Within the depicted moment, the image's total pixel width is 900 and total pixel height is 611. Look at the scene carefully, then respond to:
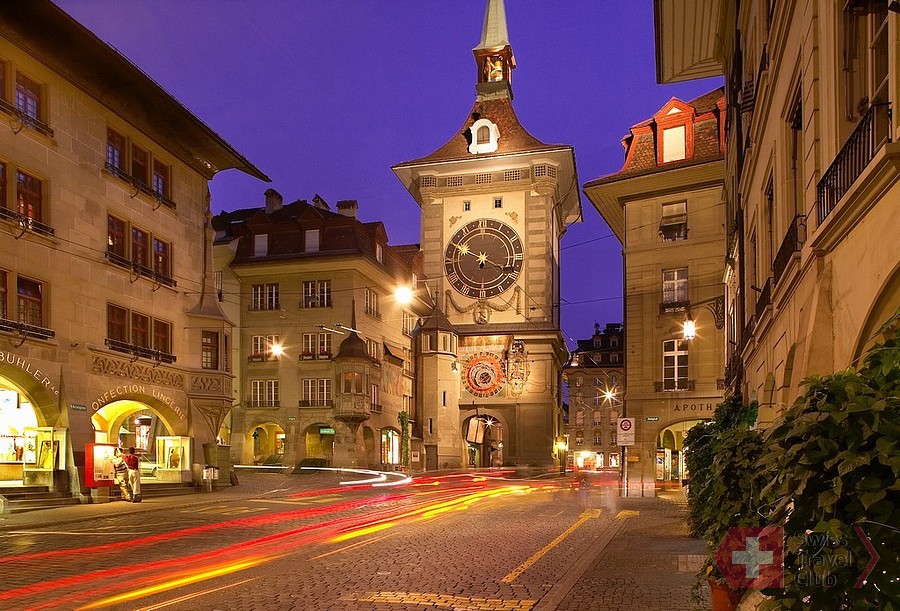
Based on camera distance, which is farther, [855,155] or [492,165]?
[492,165]

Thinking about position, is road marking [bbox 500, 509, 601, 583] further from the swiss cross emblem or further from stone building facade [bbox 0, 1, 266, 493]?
stone building facade [bbox 0, 1, 266, 493]

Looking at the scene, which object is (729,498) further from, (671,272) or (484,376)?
(484,376)

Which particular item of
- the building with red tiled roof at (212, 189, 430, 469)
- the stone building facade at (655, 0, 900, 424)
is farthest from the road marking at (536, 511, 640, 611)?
the building with red tiled roof at (212, 189, 430, 469)

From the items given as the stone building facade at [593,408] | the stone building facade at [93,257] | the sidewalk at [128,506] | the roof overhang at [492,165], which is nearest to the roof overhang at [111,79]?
the stone building facade at [93,257]

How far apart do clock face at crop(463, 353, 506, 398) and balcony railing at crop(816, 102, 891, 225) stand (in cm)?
6120

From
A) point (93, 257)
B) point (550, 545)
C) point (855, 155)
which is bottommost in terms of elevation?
point (550, 545)

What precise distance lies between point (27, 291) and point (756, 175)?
2172cm

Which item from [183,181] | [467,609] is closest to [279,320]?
[183,181]

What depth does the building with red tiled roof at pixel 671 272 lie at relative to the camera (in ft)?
129

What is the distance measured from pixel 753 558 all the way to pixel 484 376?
215ft

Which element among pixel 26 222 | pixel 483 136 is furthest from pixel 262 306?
pixel 26 222

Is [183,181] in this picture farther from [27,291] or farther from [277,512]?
[277,512]

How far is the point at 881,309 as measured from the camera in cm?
709

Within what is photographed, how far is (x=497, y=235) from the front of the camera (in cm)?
7150
